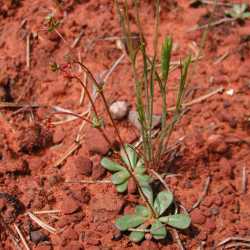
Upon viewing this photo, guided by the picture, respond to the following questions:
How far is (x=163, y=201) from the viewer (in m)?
1.75

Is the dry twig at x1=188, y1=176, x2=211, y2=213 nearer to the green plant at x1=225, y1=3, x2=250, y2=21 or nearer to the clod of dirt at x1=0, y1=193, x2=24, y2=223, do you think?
Answer: the clod of dirt at x1=0, y1=193, x2=24, y2=223

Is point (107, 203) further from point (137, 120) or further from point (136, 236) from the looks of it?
point (137, 120)

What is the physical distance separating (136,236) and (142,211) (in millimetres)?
105

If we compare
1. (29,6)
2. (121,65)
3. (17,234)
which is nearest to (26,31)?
(29,6)

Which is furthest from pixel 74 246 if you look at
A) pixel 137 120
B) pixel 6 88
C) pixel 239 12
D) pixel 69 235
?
pixel 239 12

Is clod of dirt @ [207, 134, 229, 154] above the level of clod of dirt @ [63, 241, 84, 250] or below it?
above

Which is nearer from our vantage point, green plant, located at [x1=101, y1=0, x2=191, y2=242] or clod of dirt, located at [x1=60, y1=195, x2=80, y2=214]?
green plant, located at [x1=101, y1=0, x2=191, y2=242]

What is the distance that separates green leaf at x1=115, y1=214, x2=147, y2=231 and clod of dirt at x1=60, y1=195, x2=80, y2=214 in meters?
0.18

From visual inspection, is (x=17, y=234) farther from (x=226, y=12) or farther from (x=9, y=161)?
(x=226, y=12)

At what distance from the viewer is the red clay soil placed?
5.72 feet

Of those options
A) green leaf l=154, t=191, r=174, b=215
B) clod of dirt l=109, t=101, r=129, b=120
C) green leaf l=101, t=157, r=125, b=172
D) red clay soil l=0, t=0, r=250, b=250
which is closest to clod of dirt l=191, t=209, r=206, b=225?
red clay soil l=0, t=0, r=250, b=250

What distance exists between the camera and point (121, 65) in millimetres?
2209

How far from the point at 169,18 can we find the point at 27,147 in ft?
3.46

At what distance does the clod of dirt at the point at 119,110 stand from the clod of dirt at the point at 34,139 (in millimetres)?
304
